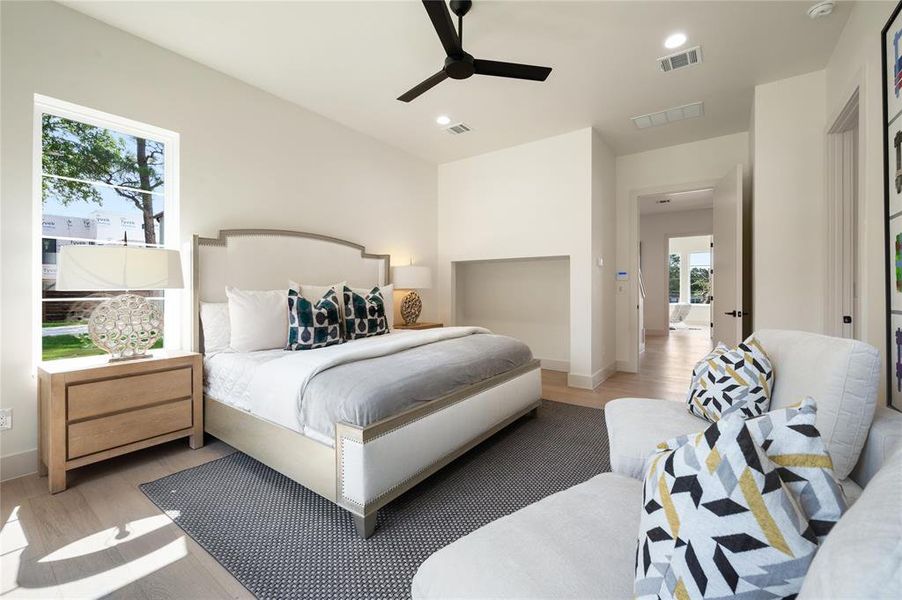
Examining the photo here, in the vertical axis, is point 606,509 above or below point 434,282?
below

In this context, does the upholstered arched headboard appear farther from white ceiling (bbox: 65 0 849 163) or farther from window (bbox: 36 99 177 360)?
white ceiling (bbox: 65 0 849 163)

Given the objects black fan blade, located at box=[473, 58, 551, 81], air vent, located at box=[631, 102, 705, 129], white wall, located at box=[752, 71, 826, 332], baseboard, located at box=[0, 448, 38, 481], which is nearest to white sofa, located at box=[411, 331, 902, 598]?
black fan blade, located at box=[473, 58, 551, 81]

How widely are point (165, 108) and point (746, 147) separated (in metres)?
5.56

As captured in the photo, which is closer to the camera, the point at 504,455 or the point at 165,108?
the point at 504,455

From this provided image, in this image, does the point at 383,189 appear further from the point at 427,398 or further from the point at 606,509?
the point at 606,509

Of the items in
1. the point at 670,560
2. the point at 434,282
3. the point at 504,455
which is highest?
the point at 434,282

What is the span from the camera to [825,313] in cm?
301

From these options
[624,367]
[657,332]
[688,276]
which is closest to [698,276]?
[688,276]

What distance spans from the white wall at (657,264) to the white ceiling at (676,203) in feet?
1.18

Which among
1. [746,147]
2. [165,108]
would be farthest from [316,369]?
[746,147]

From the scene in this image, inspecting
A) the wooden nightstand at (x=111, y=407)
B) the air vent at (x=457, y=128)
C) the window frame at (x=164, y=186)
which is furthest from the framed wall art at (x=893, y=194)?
the window frame at (x=164, y=186)

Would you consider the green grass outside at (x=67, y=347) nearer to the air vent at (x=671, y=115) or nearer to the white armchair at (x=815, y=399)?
the white armchair at (x=815, y=399)

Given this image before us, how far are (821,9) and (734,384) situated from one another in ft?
8.23

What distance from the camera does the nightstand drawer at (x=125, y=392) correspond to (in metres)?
2.15
